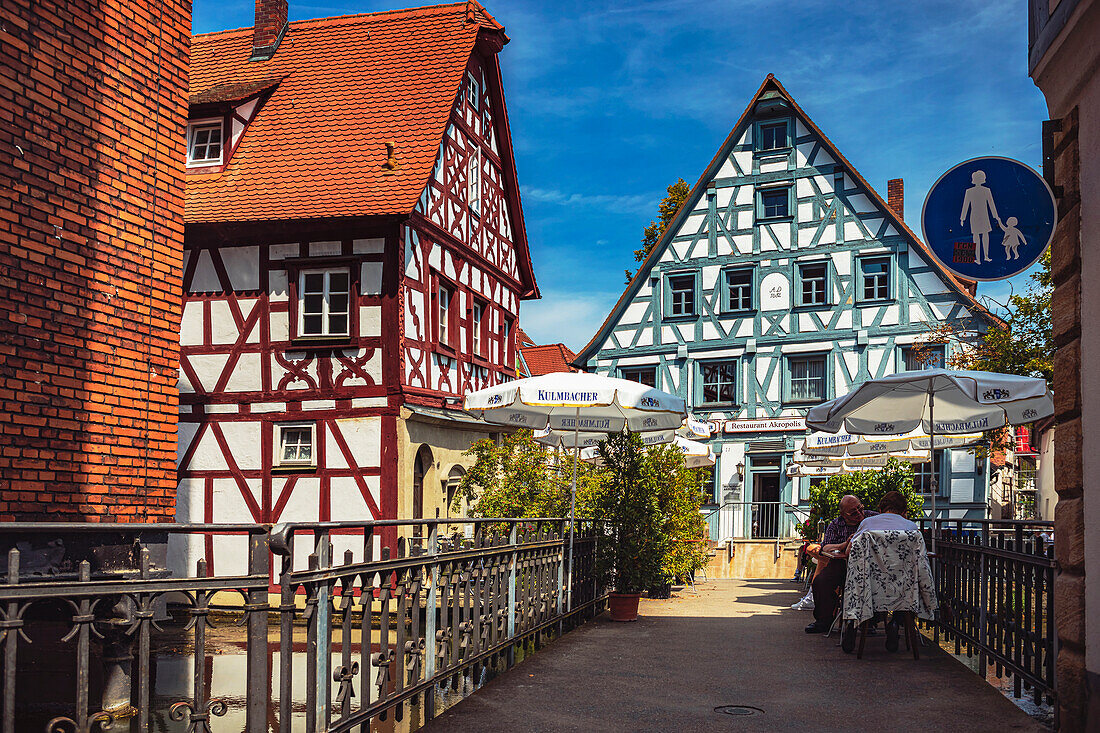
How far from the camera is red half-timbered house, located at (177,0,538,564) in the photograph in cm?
1766

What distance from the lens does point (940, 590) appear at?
10.1 m

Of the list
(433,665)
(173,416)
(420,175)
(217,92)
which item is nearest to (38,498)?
(173,416)

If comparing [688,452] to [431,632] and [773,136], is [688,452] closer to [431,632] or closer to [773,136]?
[431,632]

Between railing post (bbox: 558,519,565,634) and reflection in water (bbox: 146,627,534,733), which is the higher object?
railing post (bbox: 558,519,565,634)

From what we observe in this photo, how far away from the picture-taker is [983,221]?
632 cm

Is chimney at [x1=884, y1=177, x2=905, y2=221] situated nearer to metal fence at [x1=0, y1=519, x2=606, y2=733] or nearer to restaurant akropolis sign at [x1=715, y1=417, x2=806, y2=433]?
restaurant akropolis sign at [x1=715, y1=417, x2=806, y2=433]

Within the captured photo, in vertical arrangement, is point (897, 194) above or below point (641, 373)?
above

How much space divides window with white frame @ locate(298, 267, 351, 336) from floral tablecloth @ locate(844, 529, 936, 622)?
11181mm

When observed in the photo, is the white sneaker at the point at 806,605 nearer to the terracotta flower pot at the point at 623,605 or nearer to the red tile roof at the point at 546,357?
the terracotta flower pot at the point at 623,605

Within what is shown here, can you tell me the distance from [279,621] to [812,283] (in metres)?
25.6

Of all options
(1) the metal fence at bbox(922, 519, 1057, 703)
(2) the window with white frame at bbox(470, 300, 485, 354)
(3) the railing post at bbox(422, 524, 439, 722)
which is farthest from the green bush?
(3) the railing post at bbox(422, 524, 439, 722)

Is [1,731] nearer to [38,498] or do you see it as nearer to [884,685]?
[38,498]

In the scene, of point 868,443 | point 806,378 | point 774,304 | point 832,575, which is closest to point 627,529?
point 832,575

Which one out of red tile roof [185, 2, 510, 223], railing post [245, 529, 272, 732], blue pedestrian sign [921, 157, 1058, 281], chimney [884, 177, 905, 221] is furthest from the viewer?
chimney [884, 177, 905, 221]
